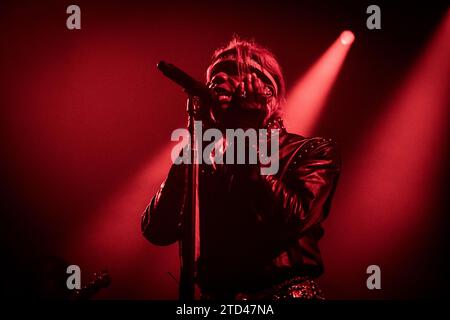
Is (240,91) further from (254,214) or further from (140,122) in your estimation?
(140,122)

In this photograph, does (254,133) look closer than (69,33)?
Yes

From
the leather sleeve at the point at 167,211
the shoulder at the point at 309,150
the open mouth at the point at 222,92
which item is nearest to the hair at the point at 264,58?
the shoulder at the point at 309,150

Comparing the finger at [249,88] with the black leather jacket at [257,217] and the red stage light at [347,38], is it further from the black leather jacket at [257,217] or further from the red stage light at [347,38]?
the red stage light at [347,38]

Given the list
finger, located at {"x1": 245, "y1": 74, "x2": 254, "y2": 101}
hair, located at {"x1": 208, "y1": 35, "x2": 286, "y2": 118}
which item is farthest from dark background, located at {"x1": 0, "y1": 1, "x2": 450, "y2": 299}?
finger, located at {"x1": 245, "y1": 74, "x2": 254, "y2": 101}

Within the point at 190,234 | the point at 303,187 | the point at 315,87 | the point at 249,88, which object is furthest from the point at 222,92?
the point at 315,87

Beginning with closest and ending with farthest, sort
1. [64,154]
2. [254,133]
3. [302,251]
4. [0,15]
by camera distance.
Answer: [254,133] < [302,251] < [64,154] < [0,15]

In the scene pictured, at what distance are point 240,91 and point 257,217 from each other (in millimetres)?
577

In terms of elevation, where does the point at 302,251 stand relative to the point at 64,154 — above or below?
below

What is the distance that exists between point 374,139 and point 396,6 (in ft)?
3.12

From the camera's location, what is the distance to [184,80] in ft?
5.36

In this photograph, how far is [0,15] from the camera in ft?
10.7

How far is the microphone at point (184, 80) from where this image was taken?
1615 mm
